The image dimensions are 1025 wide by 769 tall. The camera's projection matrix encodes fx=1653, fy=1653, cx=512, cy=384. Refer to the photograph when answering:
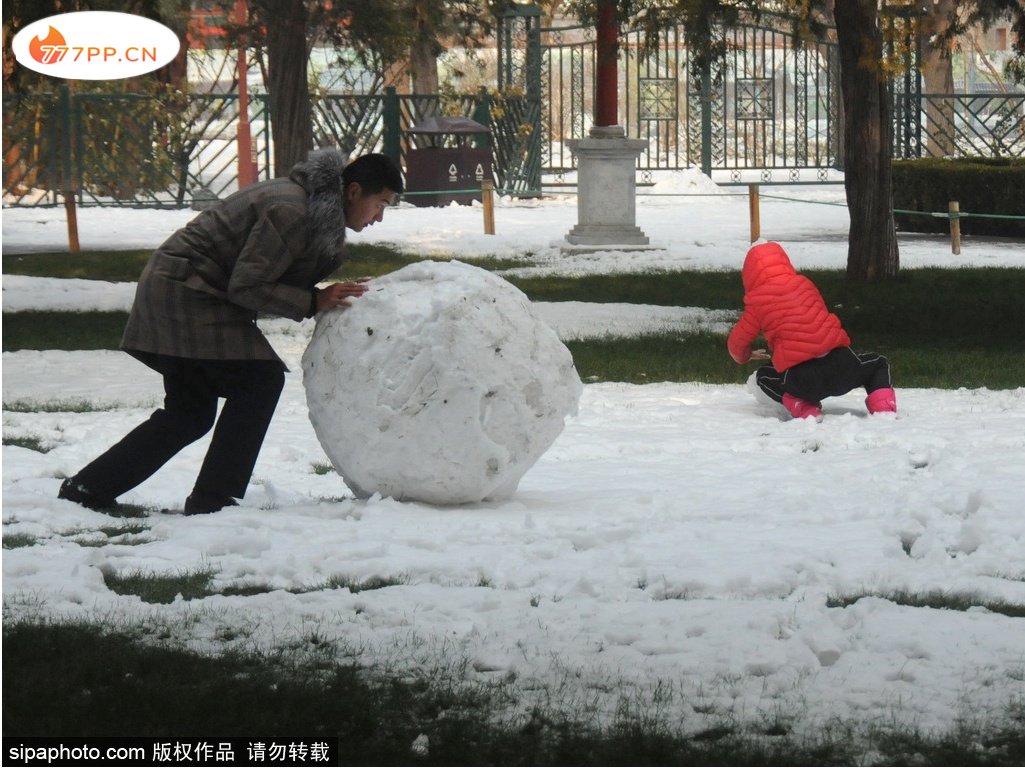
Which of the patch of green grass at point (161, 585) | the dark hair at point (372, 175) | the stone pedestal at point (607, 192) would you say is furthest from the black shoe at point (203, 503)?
the stone pedestal at point (607, 192)

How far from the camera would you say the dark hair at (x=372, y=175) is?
6523 millimetres

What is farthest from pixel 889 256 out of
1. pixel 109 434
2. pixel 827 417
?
pixel 109 434

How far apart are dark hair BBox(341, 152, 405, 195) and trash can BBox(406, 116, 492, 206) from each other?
22211 millimetres

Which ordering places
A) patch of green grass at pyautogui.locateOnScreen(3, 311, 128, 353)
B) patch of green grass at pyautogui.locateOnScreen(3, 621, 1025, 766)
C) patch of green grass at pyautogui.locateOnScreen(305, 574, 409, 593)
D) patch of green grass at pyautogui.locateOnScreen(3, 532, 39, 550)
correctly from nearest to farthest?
patch of green grass at pyautogui.locateOnScreen(3, 621, 1025, 766) → patch of green grass at pyautogui.locateOnScreen(305, 574, 409, 593) → patch of green grass at pyautogui.locateOnScreen(3, 532, 39, 550) → patch of green grass at pyautogui.locateOnScreen(3, 311, 128, 353)

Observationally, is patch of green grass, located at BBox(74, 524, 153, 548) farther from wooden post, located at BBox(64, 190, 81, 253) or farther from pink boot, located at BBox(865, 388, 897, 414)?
wooden post, located at BBox(64, 190, 81, 253)

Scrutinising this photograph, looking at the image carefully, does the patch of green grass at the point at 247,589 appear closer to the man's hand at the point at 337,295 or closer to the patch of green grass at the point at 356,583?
the patch of green grass at the point at 356,583

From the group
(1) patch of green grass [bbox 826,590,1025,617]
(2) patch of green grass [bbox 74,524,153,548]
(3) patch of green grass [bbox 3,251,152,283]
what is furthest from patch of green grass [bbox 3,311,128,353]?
(1) patch of green grass [bbox 826,590,1025,617]

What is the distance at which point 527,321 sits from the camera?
Answer: 6.81 meters

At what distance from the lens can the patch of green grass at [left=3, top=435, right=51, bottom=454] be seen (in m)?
8.59

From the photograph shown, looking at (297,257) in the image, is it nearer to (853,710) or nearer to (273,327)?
(853,710)

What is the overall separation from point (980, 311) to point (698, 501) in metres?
8.09

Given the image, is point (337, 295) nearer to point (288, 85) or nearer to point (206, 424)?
point (206, 424)

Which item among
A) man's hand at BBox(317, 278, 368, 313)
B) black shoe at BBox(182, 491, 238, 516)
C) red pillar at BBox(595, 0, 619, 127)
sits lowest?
black shoe at BBox(182, 491, 238, 516)

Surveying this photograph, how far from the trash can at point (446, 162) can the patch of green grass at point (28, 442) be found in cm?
2010
